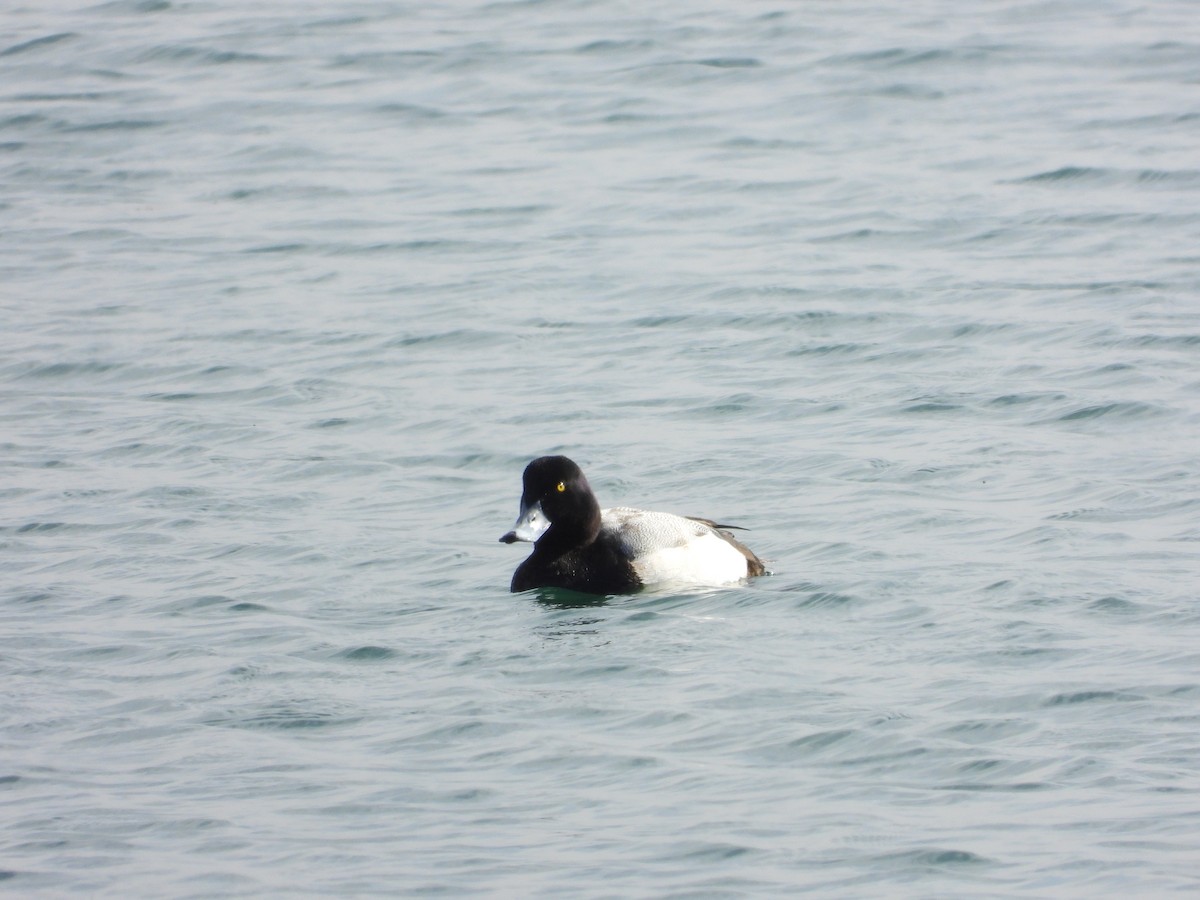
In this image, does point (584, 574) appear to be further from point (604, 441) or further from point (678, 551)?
point (604, 441)

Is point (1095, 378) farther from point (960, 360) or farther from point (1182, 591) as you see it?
point (1182, 591)

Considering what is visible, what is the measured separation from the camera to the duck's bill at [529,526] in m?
10.8

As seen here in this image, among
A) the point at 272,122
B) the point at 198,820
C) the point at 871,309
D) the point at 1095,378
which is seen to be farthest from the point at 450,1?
the point at 198,820

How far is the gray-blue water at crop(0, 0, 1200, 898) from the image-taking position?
7.39 metres

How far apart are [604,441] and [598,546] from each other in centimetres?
281

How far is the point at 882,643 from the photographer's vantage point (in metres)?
9.36

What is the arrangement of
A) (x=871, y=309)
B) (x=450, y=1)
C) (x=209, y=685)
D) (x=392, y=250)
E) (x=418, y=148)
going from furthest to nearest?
(x=450, y=1) → (x=418, y=148) → (x=392, y=250) → (x=871, y=309) → (x=209, y=685)

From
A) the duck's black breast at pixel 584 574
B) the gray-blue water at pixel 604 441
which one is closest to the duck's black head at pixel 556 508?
the duck's black breast at pixel 584 574

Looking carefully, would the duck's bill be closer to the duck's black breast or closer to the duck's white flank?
the duck's black breast

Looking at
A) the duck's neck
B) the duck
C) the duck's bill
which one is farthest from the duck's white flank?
the duck's bill

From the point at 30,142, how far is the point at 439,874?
61.4 ft

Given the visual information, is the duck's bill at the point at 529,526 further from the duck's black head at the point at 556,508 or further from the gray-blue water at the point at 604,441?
the gray-blue water at the point at 604,441

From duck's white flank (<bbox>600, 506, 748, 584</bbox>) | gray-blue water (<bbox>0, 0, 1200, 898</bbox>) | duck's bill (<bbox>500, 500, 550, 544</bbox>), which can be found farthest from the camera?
duck's bill (<bbox>500, 500, 550, 544</bbox>)

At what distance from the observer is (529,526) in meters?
10.9
